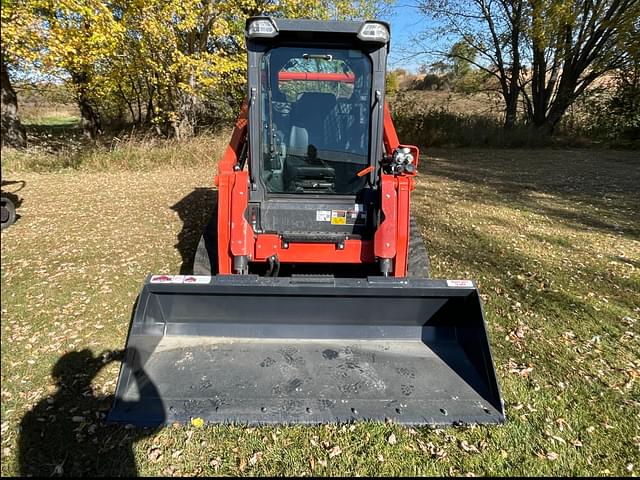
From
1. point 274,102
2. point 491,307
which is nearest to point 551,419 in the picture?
point 491,307

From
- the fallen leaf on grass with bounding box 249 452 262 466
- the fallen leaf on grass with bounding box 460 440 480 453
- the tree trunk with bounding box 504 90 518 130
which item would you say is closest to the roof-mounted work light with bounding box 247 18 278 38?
the fallen leaf on grass with bounding box 249 452 262 466

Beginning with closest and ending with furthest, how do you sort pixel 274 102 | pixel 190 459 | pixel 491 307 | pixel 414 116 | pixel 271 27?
pixel 190 459 → pixel 271 27 → pixel 274 102 → pixel 491 307 → pixel 414 116

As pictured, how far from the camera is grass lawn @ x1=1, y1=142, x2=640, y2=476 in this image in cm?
214

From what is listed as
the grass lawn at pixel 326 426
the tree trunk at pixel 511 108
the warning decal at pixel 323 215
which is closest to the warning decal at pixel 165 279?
the grass lawn at pixel 326 426

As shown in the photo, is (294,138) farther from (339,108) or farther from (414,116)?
(414,116)

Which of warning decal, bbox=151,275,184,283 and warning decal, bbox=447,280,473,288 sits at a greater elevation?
warning decal, bbox=151,275,184,283

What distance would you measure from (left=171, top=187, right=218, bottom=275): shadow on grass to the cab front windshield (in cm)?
181

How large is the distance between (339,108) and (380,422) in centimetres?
271

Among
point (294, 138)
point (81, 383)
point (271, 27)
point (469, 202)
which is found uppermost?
point (271, 27)

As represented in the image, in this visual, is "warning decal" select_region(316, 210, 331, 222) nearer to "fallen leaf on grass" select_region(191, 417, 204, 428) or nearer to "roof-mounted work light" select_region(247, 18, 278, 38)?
"roof-mounted work light" select_region(247, 18, 278, 38)

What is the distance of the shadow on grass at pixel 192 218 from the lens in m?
5.25

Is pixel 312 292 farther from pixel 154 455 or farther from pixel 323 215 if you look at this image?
pixel 154 455

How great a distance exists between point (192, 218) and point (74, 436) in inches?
180

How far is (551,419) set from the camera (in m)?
2.77
